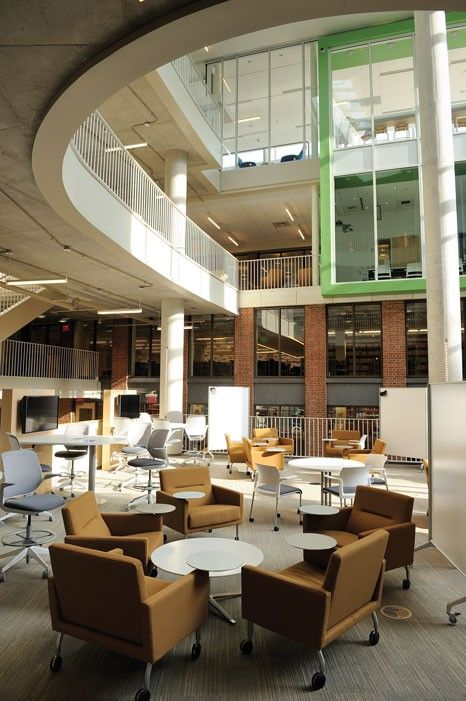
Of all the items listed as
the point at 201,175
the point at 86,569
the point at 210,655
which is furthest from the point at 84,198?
the point at 201,175

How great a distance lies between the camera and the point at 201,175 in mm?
13398

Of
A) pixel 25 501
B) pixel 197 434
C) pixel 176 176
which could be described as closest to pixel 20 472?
pixel 25 501

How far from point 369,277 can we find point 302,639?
11.0 meters

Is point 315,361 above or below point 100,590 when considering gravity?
above

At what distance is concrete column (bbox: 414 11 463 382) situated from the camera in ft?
20.1

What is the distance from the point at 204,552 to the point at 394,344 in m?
10.9

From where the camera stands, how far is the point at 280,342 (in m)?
14.4

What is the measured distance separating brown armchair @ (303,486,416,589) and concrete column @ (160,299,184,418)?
7.83 meters

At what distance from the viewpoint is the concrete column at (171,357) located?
12180 millimetres

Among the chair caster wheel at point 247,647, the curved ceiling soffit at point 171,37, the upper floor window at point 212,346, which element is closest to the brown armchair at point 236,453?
the upper floor window at point 212,346

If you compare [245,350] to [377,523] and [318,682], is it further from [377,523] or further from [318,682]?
[318,682]

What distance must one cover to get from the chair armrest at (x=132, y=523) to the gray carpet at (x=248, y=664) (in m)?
0.80

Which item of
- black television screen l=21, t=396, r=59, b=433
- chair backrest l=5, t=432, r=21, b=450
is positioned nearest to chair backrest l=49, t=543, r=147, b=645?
chair backrest l=5, t=432, r=21, b=450

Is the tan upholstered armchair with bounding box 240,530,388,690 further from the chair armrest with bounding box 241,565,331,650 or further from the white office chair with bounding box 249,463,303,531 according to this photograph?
the white office chair with bounding box 249,463,303,531
